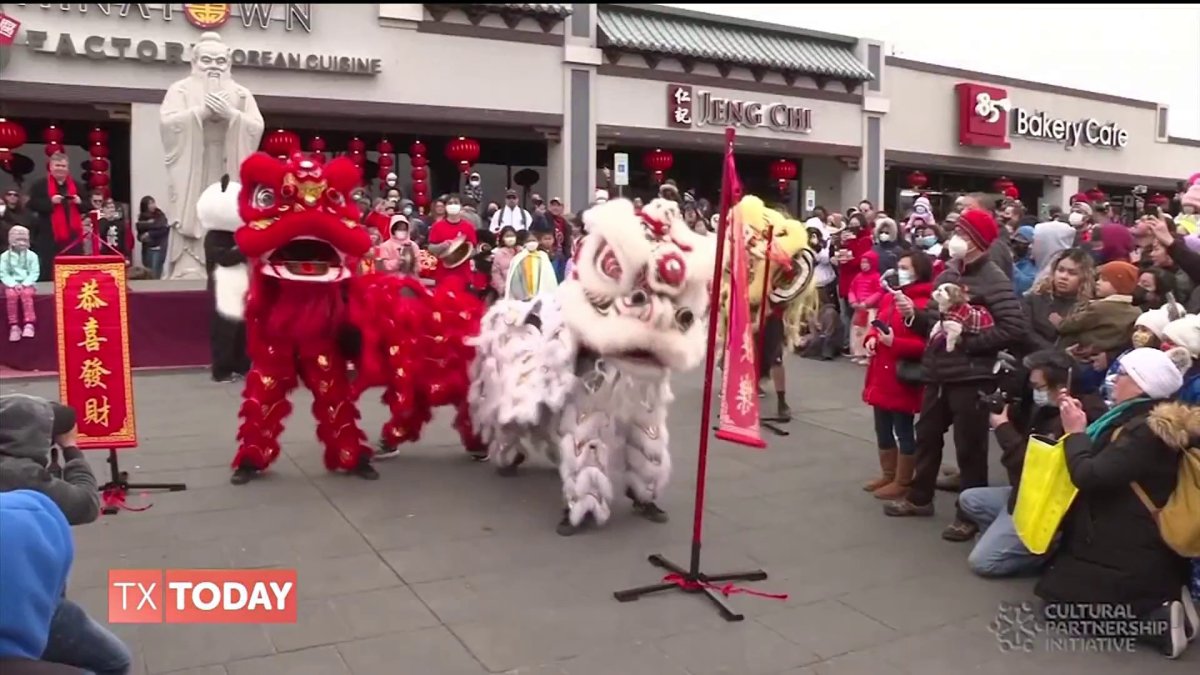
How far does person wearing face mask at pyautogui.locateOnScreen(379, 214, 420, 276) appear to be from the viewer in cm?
840

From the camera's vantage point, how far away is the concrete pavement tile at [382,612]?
4.11m

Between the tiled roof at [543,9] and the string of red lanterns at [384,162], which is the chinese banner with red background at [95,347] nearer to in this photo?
the string of red lanterns at [384,162]

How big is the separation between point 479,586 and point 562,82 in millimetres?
15517

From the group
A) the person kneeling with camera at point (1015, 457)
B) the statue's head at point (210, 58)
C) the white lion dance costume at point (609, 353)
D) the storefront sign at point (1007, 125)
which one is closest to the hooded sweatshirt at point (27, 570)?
the white lion dance costume at point (609, 353)

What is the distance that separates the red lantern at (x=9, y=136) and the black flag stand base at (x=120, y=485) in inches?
398

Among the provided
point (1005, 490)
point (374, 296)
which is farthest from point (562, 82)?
point (1005, 490)

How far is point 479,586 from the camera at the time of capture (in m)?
4.58

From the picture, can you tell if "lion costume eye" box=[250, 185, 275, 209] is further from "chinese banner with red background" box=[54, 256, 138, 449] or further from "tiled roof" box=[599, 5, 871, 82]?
"tiled roof" box=[599, 5, 871, 82]

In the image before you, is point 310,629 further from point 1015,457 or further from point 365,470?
point 1015,457

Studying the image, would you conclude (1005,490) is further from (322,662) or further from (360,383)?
(360,383)

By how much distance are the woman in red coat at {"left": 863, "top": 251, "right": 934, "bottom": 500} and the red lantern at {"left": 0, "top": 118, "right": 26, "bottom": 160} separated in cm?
1302

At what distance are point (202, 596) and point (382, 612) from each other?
33.1 inches

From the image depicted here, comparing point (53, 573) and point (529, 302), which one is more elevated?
point (529, 302)

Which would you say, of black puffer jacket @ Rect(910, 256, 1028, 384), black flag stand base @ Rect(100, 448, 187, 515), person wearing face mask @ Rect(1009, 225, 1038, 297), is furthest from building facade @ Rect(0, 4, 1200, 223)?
black puffer jacket @ Rect(910, 256, 1028, 384)
